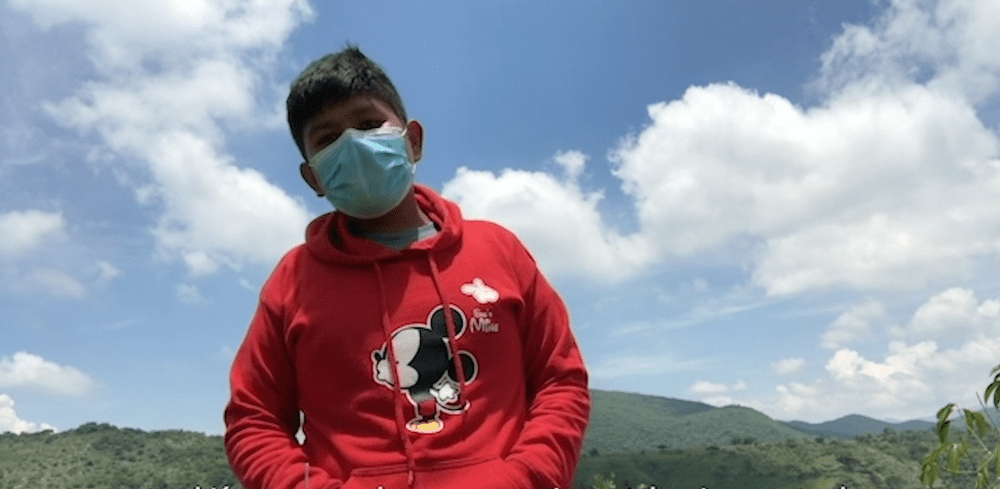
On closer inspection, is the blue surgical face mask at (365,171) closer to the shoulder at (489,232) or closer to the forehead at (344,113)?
the forehead at (344,113)

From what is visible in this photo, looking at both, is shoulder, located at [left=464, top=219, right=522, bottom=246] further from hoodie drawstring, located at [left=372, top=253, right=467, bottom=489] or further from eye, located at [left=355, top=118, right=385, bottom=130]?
eye, located at [left=355, top=118, right=385, bottom=130]

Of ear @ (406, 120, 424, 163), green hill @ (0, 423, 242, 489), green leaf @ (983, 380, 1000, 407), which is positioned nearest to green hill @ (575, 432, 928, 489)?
green hill @ (0, 423, 242, 489)

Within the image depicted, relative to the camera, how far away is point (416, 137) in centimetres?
278

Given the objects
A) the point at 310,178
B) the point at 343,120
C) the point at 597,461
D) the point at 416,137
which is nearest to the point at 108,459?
the point at 597,461

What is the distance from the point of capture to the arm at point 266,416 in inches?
87.5

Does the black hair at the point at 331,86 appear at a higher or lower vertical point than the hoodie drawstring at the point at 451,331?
higher

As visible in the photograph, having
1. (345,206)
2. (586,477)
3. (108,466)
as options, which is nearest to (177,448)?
(108,466)

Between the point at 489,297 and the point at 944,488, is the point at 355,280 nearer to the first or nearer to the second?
the point at 489,297

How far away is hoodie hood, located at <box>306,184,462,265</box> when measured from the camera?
97.0 inches

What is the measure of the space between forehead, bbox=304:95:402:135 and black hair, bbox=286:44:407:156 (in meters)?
0.01

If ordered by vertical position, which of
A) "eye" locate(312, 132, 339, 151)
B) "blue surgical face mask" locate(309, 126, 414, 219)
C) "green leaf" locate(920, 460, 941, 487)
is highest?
"eye" locate(312, 132, 339, 151)

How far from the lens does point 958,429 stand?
10.5ft

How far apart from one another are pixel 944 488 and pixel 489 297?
1.99 meters

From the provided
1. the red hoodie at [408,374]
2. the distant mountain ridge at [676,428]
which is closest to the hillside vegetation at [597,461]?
the distant mountain ridge at [676,428]
